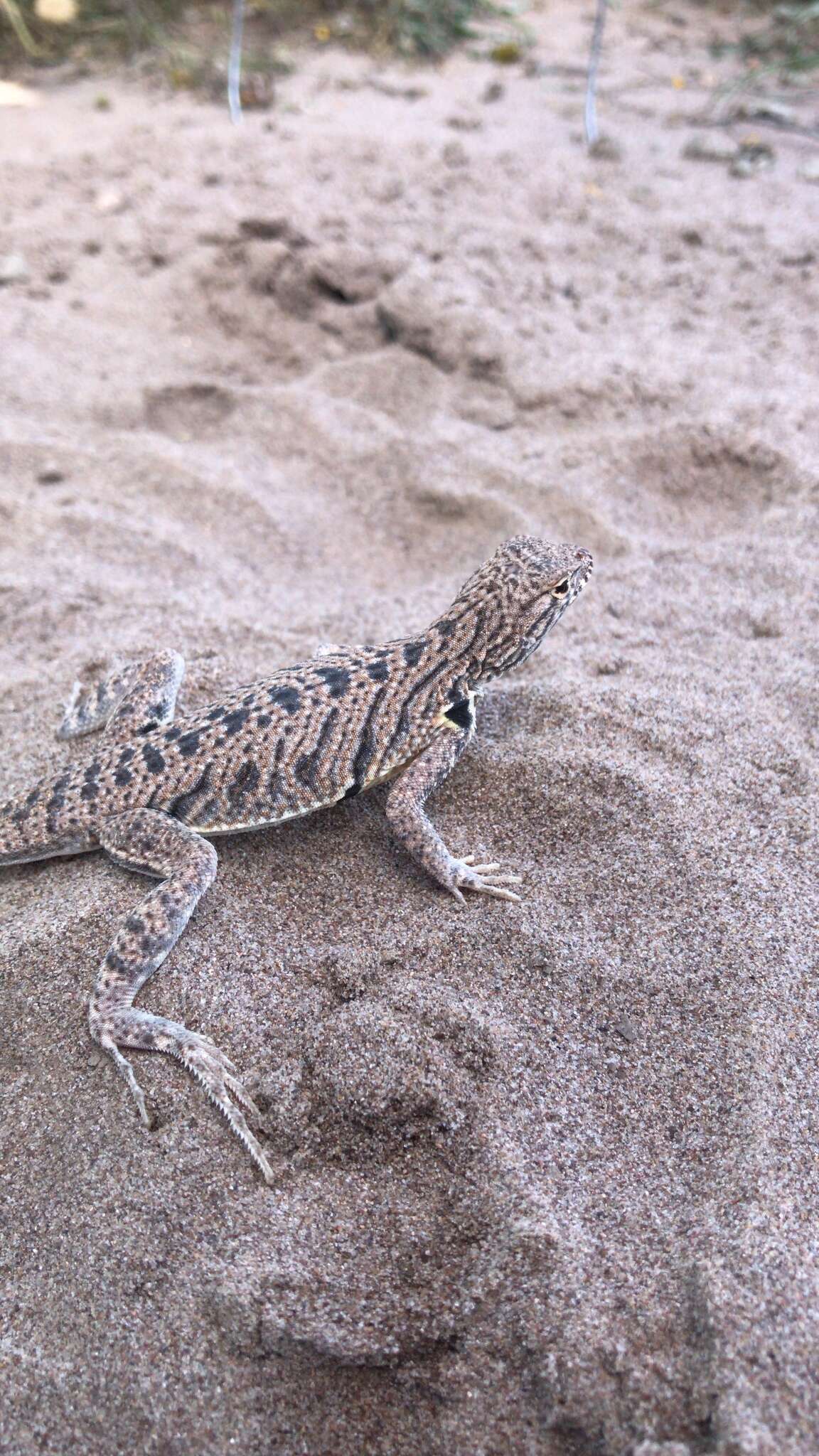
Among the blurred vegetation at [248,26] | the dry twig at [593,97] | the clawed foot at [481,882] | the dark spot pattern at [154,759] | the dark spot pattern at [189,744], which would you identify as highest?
the blurred vegetation at [248,26]

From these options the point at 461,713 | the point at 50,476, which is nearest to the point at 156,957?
the point at 461,713

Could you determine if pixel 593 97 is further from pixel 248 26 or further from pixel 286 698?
pixel 286 698

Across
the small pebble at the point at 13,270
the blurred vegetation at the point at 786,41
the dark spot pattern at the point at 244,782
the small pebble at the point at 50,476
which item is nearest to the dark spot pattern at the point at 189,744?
the dark spot pattern at the point at 244,782

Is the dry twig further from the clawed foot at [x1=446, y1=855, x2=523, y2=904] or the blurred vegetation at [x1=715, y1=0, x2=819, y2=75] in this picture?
the clawed foot at [x1=446, y1=855, x2=523, y2=904]

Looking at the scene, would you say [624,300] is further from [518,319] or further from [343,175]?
[343,175]

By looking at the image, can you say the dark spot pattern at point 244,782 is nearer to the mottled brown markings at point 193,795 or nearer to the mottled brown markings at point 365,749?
the mottled brown markings at point 193,795

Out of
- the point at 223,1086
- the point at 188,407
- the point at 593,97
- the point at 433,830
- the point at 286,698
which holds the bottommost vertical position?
the point at 223,1086
